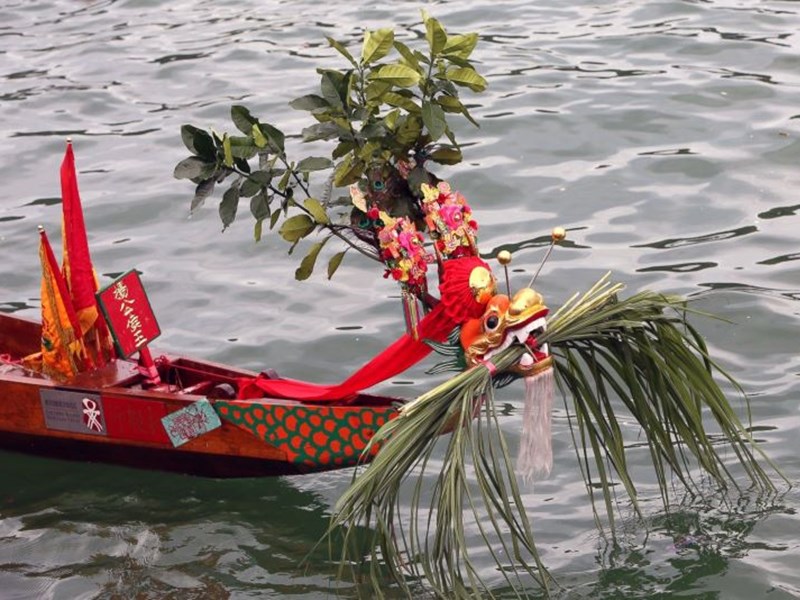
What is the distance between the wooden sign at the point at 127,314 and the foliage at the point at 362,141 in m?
0.77

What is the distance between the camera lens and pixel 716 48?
8969 mm

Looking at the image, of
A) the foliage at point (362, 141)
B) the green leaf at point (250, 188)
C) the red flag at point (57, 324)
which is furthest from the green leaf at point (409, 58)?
the red flag at point (57, 324)

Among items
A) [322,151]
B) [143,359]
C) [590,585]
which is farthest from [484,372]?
[322,151]

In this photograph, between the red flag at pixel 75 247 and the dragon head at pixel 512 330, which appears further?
the red flag at pixel 75 247

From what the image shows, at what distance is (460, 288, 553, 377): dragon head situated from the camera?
4.18 meters

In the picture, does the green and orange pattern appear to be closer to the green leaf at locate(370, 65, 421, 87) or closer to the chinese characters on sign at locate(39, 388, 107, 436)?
the chinese characters on sign at locate(39, 388, 107, 436)

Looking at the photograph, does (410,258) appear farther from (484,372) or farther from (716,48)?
(716,48)

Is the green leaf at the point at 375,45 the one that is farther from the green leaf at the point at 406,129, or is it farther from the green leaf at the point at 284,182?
the green leaf at the point at 284,182

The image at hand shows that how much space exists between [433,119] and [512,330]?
26.9 inches

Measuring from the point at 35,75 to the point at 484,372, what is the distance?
6.50m

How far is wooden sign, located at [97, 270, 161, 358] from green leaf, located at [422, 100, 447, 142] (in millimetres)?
1362

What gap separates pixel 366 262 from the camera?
7141mm

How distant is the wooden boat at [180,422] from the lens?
476 centimetres

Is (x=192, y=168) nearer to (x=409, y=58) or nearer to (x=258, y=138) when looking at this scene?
(x=258, y=138)
